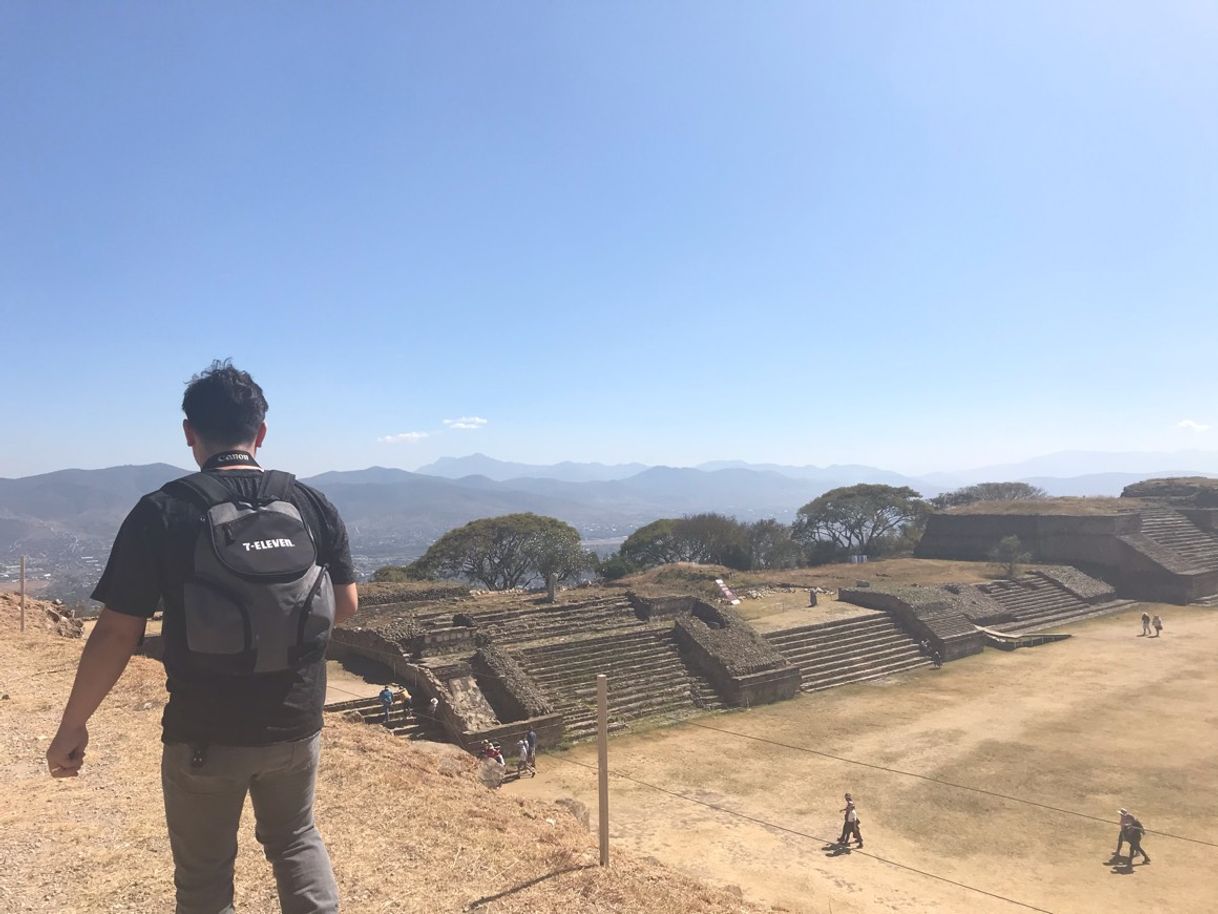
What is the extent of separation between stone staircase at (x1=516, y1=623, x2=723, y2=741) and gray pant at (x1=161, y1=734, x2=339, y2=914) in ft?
44.1

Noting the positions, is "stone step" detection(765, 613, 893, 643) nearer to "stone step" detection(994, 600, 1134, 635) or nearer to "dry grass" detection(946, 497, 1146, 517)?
"stone step" detection(994, 600, 1134, 635)

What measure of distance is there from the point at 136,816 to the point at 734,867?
24.2 ft

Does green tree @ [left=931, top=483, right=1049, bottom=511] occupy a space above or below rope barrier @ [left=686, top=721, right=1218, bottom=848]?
above

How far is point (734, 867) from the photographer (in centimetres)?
971

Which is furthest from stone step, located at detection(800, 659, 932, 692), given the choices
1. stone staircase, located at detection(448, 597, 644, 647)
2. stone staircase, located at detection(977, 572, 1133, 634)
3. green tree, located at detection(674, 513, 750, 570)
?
green tree, located at detection(674, 513, 750, 570)

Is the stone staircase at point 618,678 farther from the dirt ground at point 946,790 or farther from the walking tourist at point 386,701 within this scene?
the walking tourist at point 386,701

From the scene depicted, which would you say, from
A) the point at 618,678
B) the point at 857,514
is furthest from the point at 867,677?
the point at 857,514

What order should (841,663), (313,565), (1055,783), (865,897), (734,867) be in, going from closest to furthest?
1. (313,565)
2. (865,897)
3. (734,867)
4. (1055,783)
5. (841,663)

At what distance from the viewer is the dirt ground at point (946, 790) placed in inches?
369

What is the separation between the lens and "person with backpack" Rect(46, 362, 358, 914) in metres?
2.11

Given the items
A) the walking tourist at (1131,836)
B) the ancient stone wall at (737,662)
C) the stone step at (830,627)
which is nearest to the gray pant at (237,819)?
the walking tourist at (1131,836)

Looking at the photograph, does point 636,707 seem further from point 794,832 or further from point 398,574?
point 398,574

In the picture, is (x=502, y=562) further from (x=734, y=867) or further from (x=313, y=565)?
(x=313, y=565)

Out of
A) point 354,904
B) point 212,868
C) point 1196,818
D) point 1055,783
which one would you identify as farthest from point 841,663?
point 212,868
